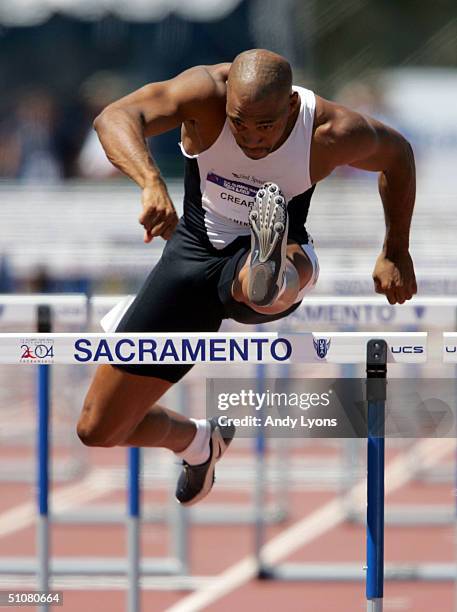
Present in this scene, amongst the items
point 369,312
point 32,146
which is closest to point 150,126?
point 369,312

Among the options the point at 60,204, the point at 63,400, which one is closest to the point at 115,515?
the point at 63,400

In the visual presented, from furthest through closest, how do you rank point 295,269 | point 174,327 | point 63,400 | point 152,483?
1. point 63,400
2. point 152,483
3. point 174,327
4. point 295,269

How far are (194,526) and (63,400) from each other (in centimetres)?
274

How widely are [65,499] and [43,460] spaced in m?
3.26

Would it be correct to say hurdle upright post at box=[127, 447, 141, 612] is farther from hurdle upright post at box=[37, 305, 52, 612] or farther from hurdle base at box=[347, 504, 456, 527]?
hurdle base at box=[347, 504, 456, 527]

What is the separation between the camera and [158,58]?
581 inches

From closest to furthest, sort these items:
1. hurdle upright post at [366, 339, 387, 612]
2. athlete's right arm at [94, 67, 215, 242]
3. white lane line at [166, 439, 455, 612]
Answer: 1. hurdle upright post at [366, 339, 387, 612]
2. athlete's right arm at [94, 67, 215, 242]
3. white lane line at [166, 439, 455, 612]

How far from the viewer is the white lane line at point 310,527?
624 centimetres

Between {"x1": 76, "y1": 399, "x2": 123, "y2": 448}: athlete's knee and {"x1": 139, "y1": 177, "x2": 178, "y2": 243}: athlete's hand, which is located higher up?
{"x1": 139, "y1": 177, "x2": 178, "y2": 243}: athlete's hand

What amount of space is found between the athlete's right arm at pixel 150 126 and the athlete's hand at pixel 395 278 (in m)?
0.88

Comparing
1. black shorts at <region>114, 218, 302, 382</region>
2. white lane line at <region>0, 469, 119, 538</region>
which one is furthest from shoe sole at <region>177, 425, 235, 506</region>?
white lane line at <region>0, 469, 119, 538</region>

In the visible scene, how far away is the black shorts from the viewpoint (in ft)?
15.9

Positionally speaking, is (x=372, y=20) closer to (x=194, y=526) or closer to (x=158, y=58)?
(x=158, y=58)

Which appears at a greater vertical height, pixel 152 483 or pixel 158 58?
pixel 158 58
